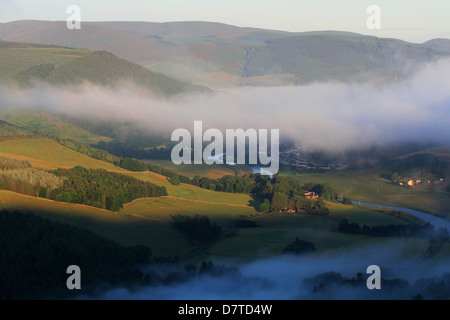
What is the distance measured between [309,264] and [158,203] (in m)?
26.5

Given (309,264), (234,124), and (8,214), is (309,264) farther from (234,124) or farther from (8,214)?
(234,124)

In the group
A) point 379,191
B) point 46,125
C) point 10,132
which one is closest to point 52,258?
point 379,191

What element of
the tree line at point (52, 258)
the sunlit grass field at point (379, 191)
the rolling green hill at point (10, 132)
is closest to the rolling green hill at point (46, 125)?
→ the rolling green hill at point (10, 132)

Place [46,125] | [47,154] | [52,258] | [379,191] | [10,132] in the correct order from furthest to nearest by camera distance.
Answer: [46,125], [10,132], [47,154], [379,191], [52,258]

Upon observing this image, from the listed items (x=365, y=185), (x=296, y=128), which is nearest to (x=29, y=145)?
(x=365, y=185)

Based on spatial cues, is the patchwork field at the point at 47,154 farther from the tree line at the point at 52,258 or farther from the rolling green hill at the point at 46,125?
the rolling green hill at the point at 46,125

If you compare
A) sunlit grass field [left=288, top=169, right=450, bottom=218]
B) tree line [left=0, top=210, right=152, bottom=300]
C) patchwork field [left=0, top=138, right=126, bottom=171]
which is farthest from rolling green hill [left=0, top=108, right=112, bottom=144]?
tree line [left=0, top=210, right=152, bottom=300]

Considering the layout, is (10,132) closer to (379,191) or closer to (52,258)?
(379,191)

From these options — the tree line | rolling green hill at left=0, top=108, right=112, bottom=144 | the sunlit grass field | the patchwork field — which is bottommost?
the tree line

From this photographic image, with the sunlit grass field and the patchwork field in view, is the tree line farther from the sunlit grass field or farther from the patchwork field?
the sunlit grass field

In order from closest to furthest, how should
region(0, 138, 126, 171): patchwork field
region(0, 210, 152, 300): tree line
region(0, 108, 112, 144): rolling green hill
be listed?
region(0, 210, 152, 300): tree line, region(0, 138, 126, 171): patchwork field, region(0, 108, 112, 144): rolling green hill

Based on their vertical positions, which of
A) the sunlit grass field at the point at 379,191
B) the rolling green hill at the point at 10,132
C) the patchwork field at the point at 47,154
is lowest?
the sunlit grass field at the point at 379,191
